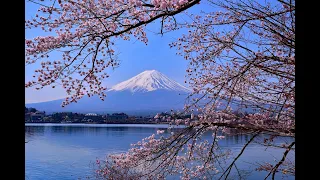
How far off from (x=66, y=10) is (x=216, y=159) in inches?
88.9

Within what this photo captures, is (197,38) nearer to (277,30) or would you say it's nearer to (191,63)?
(191,63)

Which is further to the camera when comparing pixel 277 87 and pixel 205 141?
pixel 205 141

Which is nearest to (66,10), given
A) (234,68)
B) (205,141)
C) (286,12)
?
(234,68)

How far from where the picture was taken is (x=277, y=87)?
2.89 meters

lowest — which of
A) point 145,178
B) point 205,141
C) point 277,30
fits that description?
point 145,178

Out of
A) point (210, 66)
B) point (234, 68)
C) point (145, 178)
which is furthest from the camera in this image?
point (145, 178)

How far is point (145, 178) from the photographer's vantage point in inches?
157
